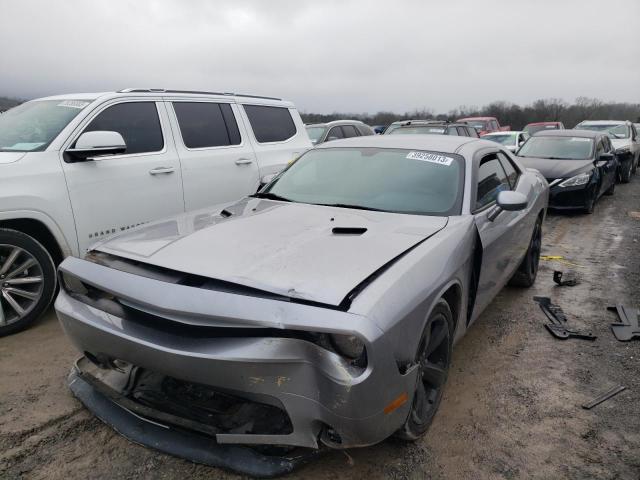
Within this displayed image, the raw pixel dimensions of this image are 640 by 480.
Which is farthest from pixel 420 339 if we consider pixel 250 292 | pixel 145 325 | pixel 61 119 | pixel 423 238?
pixel 61 119

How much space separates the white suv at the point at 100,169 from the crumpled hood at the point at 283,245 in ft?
4.15

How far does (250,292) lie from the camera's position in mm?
2082

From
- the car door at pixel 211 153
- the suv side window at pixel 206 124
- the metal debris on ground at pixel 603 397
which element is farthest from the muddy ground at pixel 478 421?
the suv side window at pixel 206 124

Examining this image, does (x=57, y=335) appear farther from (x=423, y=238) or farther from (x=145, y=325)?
(x=423, y=238)

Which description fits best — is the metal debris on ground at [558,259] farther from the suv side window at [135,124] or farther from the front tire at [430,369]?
the suv side window at [135,124]

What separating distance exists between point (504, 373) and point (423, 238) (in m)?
1.40

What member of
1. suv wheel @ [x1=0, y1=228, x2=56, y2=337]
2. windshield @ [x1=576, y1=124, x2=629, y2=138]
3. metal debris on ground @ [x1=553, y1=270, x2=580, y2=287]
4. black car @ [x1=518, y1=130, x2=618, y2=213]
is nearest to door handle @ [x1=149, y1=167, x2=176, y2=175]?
suv wheel @ [x1=0, y1=228, x2=56, y2=337]

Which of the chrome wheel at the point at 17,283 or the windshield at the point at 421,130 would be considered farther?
the windshield at the point at 421,130

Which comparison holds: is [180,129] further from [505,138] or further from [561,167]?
[505,138]

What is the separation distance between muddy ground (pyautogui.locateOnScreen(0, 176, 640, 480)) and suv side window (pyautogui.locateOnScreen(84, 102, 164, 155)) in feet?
5.60

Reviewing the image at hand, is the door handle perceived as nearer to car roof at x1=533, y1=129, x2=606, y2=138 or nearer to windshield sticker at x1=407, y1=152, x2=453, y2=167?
windshield sticker at x1=407, y1=152, x2=453, y2=167

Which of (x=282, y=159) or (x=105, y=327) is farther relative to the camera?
(x=282, y=159)

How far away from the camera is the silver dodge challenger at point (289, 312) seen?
6.31 feet

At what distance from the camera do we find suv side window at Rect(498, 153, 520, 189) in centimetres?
441
